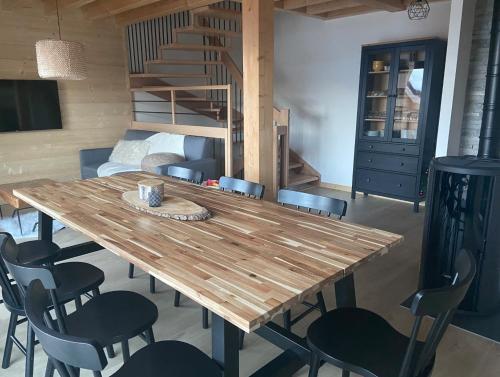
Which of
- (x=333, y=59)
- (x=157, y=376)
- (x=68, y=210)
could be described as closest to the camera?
(x=157, y=376)

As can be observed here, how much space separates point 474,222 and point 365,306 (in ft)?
2.97

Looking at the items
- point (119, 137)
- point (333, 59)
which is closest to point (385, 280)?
point (333, 59)

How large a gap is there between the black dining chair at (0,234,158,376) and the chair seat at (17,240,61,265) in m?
0.58

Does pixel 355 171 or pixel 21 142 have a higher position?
pixel 21 142

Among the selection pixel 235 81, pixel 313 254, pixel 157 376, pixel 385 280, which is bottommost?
pixel 385 280

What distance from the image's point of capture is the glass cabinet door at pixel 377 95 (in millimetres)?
4934

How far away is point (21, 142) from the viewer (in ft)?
17.4

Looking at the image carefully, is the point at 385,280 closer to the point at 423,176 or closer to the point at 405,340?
the point at 405,340

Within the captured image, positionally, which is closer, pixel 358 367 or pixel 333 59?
pixel 358 367

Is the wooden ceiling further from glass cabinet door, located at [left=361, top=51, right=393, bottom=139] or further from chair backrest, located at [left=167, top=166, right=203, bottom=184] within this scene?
chair backrest, located at [left=167, top=166, right=203, bottom=184]

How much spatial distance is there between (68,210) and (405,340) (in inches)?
69.5

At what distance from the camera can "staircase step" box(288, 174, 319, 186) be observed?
5.86m

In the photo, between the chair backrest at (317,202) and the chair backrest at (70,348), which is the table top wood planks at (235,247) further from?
the chair backrest at (70,348)

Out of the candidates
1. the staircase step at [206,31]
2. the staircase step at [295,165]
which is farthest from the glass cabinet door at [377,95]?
the staircase step at [206,31]
